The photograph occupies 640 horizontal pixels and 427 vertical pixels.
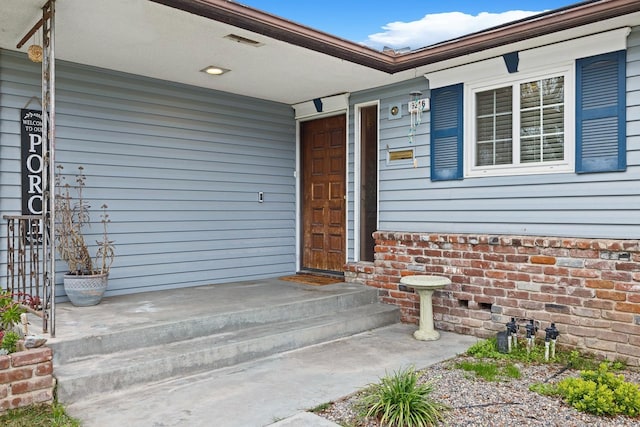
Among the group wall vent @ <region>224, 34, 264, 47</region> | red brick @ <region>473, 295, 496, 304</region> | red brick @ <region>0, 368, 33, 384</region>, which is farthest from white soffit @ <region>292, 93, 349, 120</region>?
red brick @ <region>0, 368, 33, 384</region>

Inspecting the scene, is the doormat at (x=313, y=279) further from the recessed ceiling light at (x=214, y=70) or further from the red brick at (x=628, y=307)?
the red brick at (x=628, y=307)

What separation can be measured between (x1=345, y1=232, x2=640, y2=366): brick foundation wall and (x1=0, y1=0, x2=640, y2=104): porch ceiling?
1.85 m

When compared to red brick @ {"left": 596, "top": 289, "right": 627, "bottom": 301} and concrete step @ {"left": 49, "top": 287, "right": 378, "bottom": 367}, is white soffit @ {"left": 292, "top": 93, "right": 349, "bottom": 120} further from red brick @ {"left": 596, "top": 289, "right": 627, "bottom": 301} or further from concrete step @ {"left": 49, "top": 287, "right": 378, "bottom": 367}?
red brick @ {"left": 596, "top": 289, "right": 627, "bottom": 301}

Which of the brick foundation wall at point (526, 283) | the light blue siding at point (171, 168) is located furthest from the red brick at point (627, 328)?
the light blue siding at point (171, 168)

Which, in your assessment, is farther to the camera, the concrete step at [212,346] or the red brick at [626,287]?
the red brick at [626,287]

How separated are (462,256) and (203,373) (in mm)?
2879

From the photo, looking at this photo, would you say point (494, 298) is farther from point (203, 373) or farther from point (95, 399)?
point (95, 399)

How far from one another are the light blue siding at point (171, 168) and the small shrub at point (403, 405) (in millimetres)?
3382

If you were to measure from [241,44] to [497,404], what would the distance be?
3.64 metres

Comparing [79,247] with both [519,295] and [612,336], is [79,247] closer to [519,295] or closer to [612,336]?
[519,295]

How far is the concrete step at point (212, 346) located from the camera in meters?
3.27

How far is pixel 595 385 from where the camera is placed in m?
3.12

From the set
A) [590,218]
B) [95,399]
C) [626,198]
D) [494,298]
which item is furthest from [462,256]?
[95,399]

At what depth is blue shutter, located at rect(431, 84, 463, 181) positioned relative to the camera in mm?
5078
